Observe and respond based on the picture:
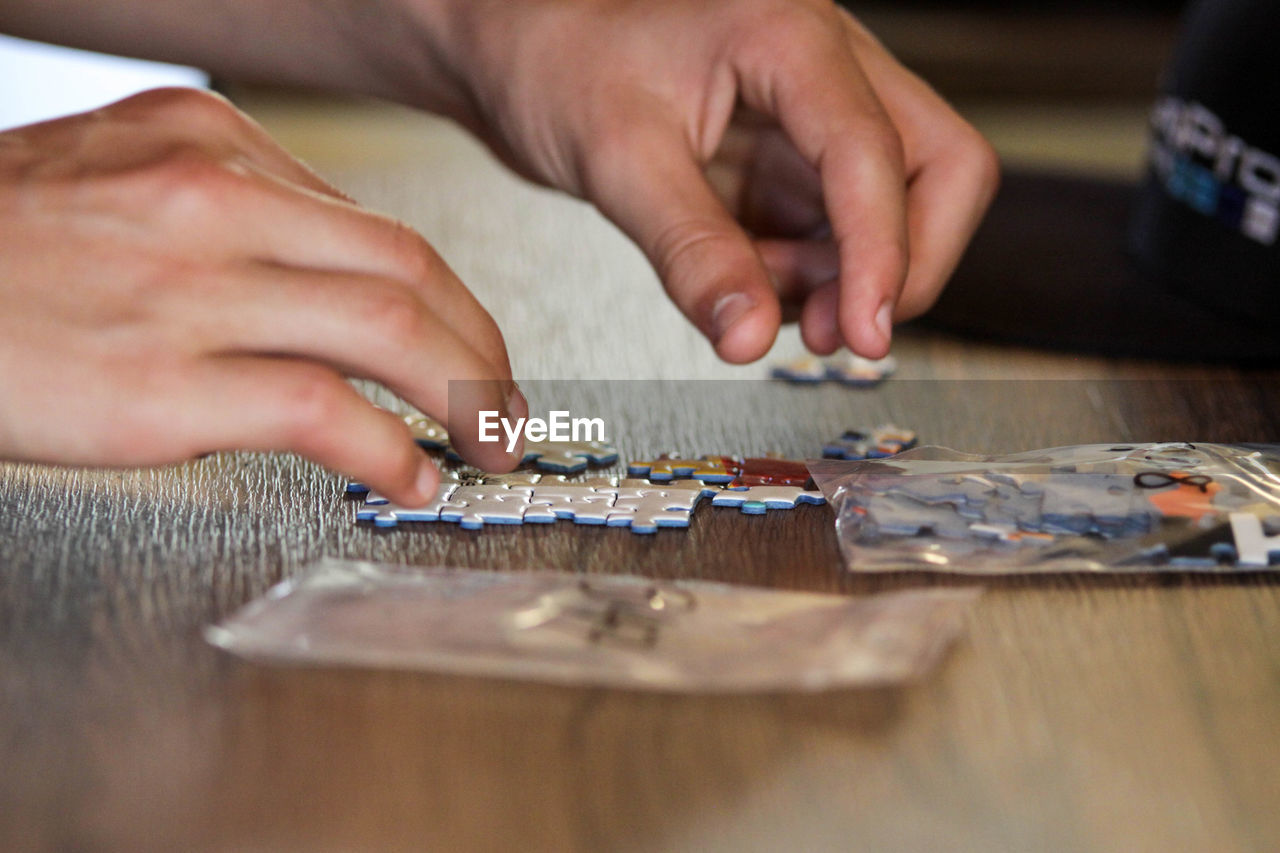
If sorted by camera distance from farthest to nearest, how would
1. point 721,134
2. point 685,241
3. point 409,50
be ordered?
point 409,50
point 721,134
point 685,241

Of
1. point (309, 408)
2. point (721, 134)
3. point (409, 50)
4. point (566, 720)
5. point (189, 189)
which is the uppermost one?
point (409, 50)

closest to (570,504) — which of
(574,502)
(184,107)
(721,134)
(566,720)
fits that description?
(574,502)

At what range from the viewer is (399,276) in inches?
25.4

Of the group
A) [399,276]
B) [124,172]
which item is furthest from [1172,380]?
[124,172]

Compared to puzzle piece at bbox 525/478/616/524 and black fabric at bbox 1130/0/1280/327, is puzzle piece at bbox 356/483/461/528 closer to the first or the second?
puzzle piece at bbox 525/478/616/524

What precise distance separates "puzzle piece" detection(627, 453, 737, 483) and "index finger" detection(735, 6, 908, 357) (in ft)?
0.50

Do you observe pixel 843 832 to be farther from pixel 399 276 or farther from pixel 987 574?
pixel 399 276

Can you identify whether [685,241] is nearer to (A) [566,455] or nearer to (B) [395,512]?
(A) [566,455]

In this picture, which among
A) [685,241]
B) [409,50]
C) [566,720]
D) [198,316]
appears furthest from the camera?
[409,50]

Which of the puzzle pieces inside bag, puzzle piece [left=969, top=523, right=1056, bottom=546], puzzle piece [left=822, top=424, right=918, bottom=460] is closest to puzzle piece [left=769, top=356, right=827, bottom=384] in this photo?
the puzzle pieces inside bag

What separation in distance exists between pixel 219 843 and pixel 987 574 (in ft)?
1.28

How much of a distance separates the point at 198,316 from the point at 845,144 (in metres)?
0.50

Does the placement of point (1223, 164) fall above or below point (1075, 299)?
above

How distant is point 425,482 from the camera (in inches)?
25.5
